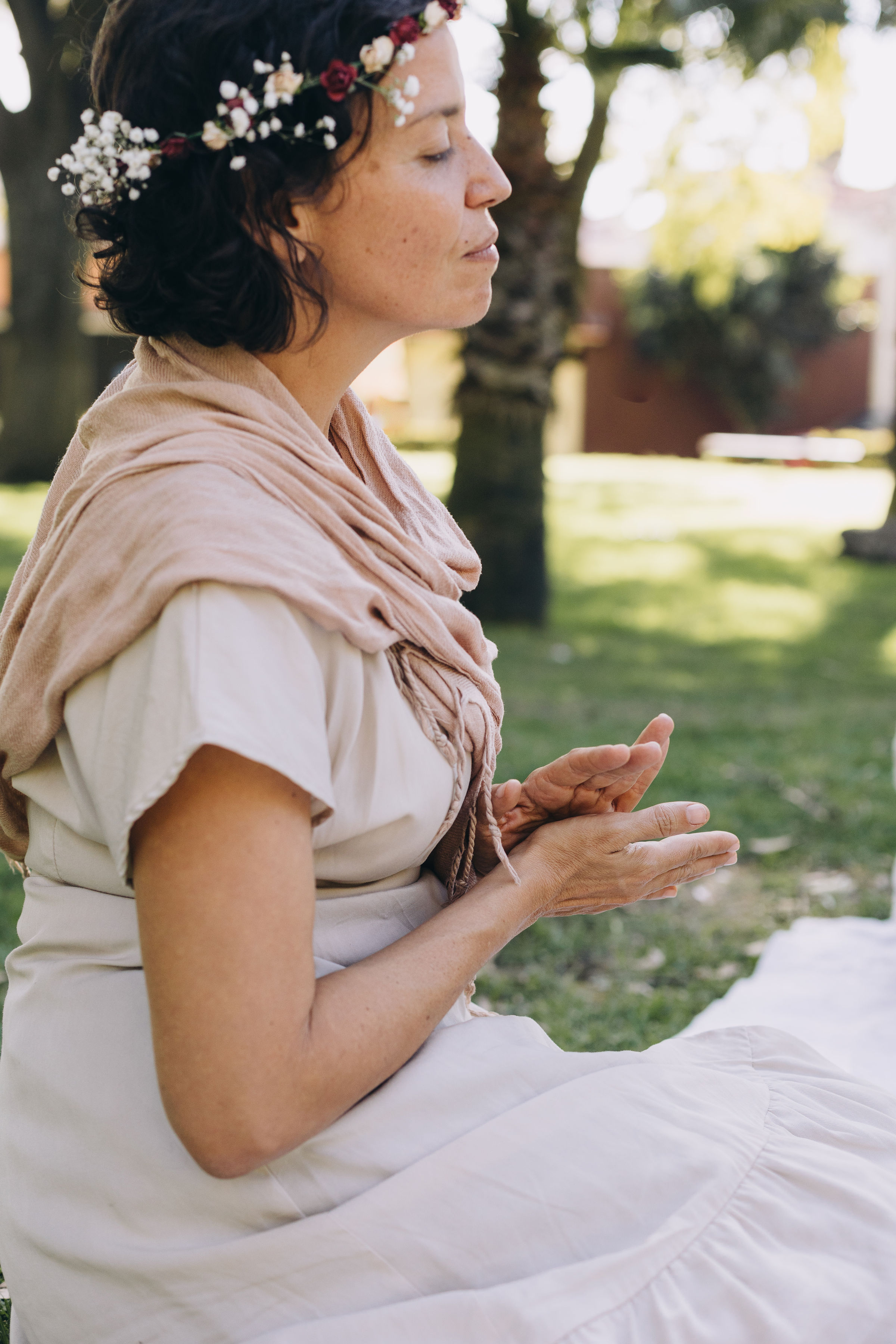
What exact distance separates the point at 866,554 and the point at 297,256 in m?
11.6

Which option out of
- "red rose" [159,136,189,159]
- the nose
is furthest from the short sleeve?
the nose

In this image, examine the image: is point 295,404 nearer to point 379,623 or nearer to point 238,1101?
point 379,623

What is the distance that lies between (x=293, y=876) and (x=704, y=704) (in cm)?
633

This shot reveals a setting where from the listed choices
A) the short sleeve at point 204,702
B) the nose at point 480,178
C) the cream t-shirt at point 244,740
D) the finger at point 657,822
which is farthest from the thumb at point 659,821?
the nose at point 480,178

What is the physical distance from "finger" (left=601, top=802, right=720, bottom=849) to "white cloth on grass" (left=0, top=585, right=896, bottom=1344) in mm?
311

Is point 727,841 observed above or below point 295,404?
below

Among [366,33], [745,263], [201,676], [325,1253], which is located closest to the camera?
[201,676]

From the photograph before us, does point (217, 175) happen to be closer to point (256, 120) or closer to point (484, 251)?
point (256, 120)

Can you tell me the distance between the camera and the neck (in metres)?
1.49

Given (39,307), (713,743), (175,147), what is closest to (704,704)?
(713,743)

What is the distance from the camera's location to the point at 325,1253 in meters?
1.23

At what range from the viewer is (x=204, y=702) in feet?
3.64

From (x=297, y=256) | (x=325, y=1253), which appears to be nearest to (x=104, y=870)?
(x=325, y=1253)

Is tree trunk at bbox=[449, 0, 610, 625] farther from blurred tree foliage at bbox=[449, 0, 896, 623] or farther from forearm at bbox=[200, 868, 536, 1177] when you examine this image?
forearm at bbox=[200, 868, 536, 1177]
